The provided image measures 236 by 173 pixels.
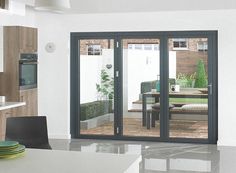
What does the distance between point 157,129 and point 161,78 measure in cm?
101

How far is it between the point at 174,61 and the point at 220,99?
1.16 meters

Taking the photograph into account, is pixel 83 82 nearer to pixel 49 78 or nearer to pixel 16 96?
pixel 49 78

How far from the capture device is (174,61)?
327 inches

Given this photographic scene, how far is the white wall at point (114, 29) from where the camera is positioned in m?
7.86

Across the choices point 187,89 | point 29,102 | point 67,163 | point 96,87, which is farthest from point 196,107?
point 67,163

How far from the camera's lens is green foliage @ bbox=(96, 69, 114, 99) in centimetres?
860

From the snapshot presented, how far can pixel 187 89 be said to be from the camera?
830cm

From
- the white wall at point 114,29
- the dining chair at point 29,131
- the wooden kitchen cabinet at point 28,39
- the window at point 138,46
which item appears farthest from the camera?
the window at point 138,46

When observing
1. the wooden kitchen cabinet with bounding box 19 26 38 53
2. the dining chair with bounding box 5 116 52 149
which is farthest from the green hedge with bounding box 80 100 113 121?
the dining chair with bounding box 5 116 52 149

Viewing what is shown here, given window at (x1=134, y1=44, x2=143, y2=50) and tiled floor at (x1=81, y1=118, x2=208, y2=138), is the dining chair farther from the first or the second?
window at (x1=134, y1=44, x2=143, y2=50)

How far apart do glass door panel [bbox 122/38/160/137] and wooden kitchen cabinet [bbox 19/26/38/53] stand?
1.76 metres

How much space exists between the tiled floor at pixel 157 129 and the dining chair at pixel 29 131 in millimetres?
3860

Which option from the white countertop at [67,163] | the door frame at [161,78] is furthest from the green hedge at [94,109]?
the white countertop at [67,163]

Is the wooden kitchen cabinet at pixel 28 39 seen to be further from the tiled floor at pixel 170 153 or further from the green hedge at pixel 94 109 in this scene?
the tiled floor at pixel 170 153
